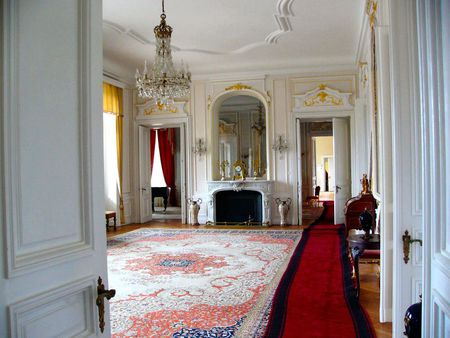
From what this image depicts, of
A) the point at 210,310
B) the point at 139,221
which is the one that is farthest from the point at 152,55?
the point at 210,310

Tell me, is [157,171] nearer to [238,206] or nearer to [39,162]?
[238,206]

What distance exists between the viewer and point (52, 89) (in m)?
1.12

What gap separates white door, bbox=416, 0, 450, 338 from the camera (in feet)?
3.57

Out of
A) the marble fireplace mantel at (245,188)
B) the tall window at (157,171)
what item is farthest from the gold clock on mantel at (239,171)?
the tall window at (157,171)

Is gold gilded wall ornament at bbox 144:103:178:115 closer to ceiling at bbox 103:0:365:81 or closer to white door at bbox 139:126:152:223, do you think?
white door at bbox 139:126:152:223

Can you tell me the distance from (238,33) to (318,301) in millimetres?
4648

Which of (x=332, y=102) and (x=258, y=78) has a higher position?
(x=258, y=78)

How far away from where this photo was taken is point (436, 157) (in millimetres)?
1148

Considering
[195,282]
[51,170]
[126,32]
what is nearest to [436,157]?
[51,170]

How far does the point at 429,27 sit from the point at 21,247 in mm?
1265

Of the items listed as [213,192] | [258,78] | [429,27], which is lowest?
[213,192]

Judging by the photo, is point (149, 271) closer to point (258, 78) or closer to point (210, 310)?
point (210, 310)

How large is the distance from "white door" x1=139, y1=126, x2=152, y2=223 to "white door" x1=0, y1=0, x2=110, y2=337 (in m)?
7.76

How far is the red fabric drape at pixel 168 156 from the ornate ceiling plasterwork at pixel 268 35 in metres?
5.47
